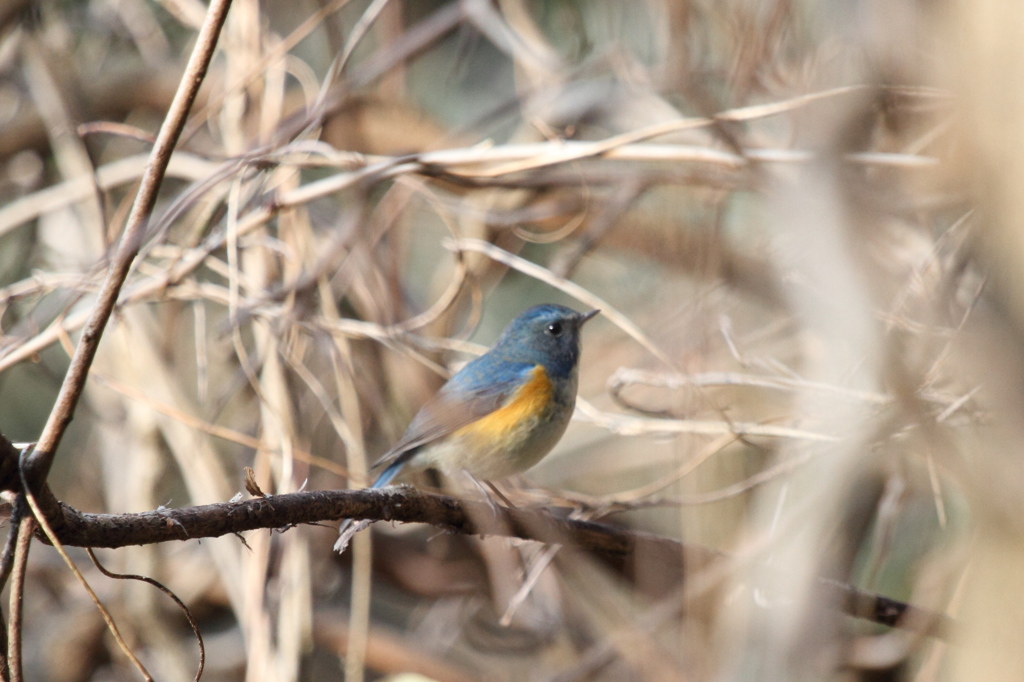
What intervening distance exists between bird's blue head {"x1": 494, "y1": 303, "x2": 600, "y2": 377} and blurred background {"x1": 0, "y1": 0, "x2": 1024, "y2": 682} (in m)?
0.23

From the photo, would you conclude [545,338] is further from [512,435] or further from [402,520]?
[402,520]

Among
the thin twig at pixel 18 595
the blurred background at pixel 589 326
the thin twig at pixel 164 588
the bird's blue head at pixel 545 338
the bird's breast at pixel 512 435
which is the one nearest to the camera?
the thin twig at pixel 18 595

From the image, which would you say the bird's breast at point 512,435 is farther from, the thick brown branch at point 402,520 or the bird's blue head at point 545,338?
the thick brown branch at point 402,520

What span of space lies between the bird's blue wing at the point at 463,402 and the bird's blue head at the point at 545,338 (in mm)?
111

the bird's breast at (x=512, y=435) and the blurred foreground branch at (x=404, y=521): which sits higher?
the bird's breast at (x=512, y=435)

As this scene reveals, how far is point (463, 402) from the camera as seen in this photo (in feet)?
11.4

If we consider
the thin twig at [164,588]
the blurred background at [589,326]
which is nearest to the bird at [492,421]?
the blurred background at [589,326]

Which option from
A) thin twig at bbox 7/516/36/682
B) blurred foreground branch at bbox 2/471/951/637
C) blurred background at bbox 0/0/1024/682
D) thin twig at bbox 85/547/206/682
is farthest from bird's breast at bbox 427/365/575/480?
thin twig at bbox 7/516/36/682

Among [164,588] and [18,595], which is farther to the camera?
[164,588]

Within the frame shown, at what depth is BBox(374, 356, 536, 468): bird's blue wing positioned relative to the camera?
3.36m

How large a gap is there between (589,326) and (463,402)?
2.46 m

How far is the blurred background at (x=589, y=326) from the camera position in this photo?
4.98 feet

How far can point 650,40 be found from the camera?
4.68 meters

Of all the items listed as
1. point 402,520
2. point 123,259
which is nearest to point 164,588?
point 123,259
